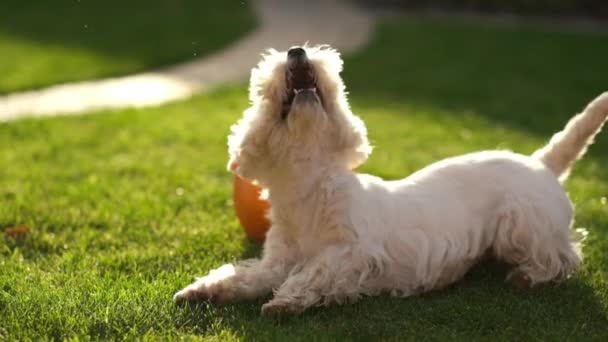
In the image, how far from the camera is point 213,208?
5.70 m

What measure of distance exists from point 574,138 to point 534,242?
2.17 feet

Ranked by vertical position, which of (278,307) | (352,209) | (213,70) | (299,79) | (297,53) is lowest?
(213,70)

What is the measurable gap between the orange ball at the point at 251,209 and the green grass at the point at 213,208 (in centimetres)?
12

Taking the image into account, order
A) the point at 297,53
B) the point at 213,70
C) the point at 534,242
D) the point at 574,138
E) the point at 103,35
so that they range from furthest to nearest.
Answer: the point at 103,35, the point at 213,70, the point at 574,138, the point at 534,242, the point at 297,53

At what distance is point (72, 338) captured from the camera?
11.7ft

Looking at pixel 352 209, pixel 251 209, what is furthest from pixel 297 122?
pixel 251 209

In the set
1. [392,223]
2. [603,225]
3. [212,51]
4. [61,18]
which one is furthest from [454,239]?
[61,18]

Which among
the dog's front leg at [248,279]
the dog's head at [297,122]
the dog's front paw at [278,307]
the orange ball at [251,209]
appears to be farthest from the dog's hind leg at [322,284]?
the orange ball at [251,209]

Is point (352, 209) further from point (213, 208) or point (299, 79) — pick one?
point (213, 208)

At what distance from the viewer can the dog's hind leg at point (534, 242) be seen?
4.25 m

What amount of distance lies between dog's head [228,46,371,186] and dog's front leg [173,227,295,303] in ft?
1.20

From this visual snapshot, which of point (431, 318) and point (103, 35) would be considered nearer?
point (431, 318)

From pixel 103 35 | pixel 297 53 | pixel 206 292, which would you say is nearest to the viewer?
pixel 297 53

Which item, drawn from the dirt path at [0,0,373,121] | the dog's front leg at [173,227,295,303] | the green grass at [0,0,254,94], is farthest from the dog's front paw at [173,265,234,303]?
the green grass at [0,0,254,94]
